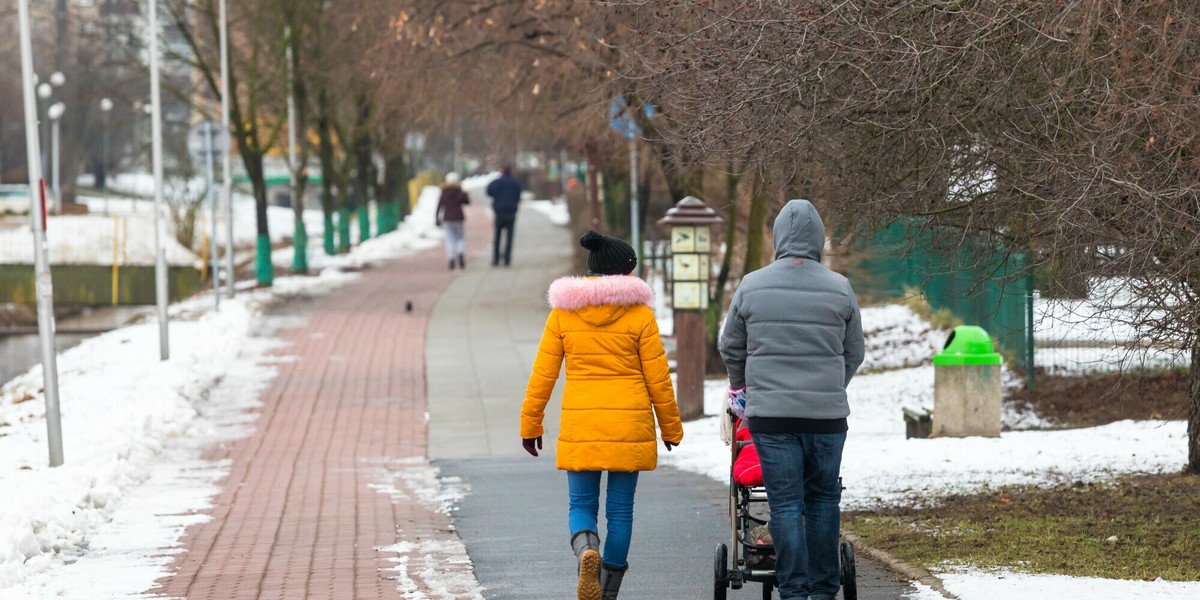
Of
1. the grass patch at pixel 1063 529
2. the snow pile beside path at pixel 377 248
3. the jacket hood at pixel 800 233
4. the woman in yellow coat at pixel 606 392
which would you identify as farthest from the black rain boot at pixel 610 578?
the snow pile beside path at pixel 377 248

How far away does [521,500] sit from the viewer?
9852 millimetres

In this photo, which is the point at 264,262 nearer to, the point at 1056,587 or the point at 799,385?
the point at 1056,587

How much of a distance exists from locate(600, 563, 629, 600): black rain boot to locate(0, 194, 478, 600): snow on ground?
999 millimetres

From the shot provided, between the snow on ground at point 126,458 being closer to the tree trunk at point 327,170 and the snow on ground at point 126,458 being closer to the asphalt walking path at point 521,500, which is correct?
the asphalt walking path at point 521,500

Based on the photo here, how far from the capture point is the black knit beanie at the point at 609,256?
255 inches

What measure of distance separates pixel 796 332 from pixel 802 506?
2.04 ft

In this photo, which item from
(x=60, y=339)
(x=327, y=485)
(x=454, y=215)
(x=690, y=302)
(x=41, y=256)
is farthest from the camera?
(x=60, y=339)

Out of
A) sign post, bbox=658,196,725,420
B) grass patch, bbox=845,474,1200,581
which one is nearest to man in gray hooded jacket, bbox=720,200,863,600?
grass patch, bbox=845,474,1200,581

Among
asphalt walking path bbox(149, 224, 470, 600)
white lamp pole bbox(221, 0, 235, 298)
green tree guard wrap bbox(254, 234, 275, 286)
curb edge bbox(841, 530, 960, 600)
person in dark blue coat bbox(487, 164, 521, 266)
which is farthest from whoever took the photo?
person in dark blue coat bbox(487, 164, 521, 266)

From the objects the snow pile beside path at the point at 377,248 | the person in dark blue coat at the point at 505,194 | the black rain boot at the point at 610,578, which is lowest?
the black rain boot at the point at 610,578

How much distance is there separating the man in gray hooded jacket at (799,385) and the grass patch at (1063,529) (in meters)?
1.44

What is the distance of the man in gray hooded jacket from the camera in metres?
5.86

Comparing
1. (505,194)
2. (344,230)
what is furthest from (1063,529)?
(344,230)

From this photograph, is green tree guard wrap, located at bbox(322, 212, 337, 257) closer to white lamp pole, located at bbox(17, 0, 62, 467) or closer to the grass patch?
white lamp pole, located at bbox(17, 0, 62, 467)
